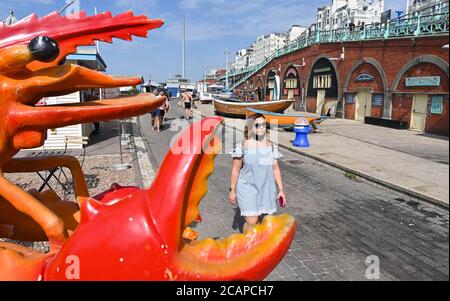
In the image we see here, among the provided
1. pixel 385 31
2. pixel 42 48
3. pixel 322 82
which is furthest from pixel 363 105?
pixel 42 48

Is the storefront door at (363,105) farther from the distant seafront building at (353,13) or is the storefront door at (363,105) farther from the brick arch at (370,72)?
the distant seafront building at (353,13)

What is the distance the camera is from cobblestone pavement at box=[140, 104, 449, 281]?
13.2 feet

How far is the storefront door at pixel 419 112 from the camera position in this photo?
55.8 ft

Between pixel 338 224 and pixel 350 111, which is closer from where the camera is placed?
pixel 338 224

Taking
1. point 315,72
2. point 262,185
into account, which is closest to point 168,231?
point 262,185

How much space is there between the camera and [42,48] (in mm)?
1556

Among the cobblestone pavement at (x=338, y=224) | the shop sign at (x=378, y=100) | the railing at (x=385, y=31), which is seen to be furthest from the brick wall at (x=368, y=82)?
the cobblestone pavement at (x=338, y=224)

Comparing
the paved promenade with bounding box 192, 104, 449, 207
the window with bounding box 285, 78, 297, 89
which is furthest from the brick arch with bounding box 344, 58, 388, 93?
the window with bounding box 285, 78, 297, 89

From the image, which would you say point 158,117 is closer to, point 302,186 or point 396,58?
point 302,186

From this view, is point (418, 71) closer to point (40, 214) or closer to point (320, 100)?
point (320, 100)

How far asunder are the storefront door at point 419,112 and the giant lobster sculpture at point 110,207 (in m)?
18.2

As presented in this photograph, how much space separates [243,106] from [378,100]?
8.01m

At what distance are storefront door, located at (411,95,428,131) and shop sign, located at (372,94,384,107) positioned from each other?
2.53 metres

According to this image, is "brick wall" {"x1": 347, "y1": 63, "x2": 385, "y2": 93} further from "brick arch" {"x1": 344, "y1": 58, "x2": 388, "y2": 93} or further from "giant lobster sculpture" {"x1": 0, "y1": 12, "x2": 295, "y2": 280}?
"giant lobster sculpture" {"x1": 0, "y1": 12, "x2": 295, "y2": 280}
